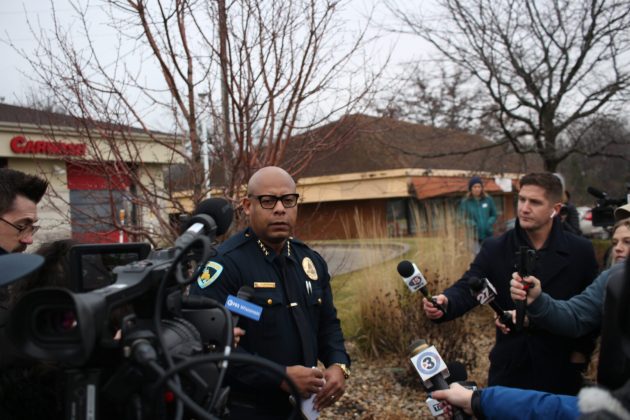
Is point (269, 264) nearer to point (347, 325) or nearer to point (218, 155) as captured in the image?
point (218, 155)

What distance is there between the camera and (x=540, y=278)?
3090mm

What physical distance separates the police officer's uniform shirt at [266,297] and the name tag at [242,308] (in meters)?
0.15

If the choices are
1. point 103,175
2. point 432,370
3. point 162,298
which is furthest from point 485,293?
point 103,175

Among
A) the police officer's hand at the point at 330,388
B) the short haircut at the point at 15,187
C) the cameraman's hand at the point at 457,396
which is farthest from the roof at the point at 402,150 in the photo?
the cameraman's hand at the point at 457,396

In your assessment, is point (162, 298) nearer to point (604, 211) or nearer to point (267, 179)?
point (267, 179)

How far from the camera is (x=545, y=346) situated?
2986 millimetres

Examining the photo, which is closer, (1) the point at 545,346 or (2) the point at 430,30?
(1) the point at 545,346

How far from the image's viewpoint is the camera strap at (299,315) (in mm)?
2525

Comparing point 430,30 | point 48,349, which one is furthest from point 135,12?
point 430,30

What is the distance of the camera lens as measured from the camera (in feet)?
4.02

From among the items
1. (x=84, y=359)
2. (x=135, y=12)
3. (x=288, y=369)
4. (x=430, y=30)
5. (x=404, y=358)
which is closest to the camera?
(x=84, y=359)

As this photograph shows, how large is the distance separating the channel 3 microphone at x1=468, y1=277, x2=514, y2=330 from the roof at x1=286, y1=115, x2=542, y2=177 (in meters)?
2.02

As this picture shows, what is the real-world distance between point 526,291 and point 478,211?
541 cm

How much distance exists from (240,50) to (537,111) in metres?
7.09
